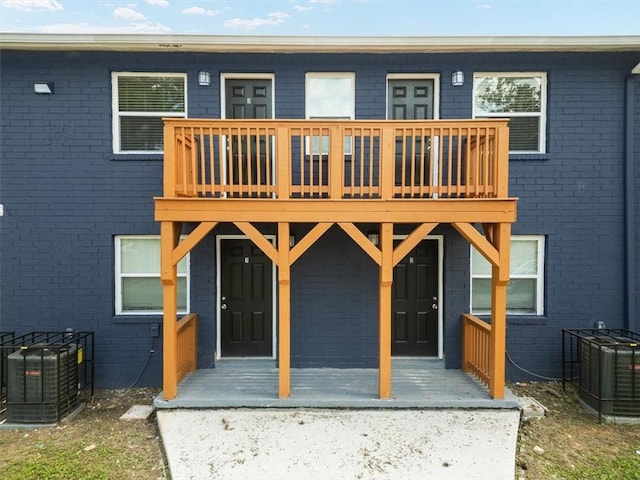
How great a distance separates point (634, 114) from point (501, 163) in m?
3.10

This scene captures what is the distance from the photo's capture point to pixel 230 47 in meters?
6.09

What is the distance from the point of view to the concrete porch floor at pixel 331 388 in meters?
5.07

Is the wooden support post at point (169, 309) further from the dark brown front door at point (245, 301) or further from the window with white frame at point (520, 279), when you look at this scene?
the window with white frame at point (520, 279)

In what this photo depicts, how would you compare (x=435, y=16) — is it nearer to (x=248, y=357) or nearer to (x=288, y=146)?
(x=288, y=146)

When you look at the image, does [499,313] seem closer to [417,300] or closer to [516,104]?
[417,300]

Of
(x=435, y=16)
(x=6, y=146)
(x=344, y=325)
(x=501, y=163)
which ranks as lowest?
(x=344, y=325)

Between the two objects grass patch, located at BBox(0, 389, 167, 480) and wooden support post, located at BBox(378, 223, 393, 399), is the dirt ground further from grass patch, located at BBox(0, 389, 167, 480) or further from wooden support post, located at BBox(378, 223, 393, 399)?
wooden support post, located at BBox(378, 223, 393, 399)

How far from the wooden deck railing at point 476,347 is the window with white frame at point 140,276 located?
4457 mm

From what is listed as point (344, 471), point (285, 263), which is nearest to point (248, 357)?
point (285, 263)

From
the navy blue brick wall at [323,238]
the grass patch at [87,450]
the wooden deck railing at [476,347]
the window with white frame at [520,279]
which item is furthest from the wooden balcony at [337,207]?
the window with white frame at [520,279]

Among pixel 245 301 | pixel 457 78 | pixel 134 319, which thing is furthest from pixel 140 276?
pixel 457 78

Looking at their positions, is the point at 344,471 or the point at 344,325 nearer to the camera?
the point at 344,471

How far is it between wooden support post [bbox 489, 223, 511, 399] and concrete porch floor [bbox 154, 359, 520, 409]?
0.25m

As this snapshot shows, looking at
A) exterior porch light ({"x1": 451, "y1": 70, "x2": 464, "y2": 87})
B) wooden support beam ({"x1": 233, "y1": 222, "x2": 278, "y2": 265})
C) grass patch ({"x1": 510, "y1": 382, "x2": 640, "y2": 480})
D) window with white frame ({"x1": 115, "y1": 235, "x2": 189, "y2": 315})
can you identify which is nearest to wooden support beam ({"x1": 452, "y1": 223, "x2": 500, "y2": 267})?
grass patch ({"x1": 510, "y1": 382, "x2": 640, "y2": 480})
